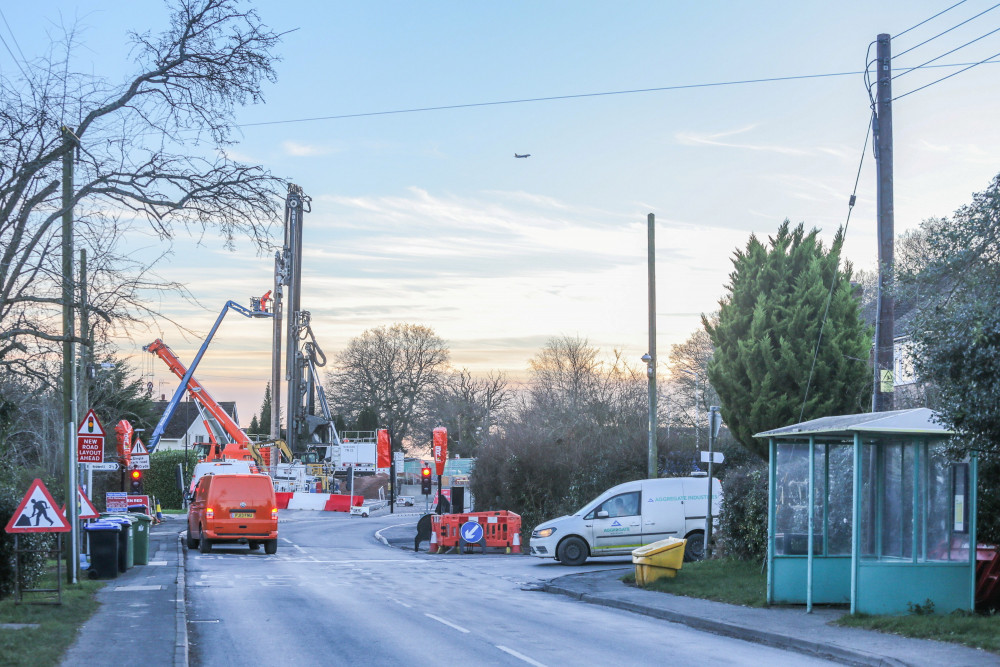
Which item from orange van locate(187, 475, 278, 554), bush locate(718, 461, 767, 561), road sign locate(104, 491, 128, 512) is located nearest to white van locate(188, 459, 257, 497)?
road sign locate(104, 491, 128, 512)

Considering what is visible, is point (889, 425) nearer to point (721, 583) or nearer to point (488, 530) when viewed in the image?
point (721, 583)

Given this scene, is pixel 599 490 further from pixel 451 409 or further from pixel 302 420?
pixel 451 409

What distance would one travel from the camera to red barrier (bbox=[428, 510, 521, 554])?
3119cm

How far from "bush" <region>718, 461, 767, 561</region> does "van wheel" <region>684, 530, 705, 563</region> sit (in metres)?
3.62

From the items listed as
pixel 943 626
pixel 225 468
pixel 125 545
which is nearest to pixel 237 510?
pixel 125 545

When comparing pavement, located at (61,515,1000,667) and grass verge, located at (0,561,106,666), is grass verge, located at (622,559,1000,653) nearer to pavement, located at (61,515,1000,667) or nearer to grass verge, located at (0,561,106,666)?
pavement, located at (61,515,1000,667)

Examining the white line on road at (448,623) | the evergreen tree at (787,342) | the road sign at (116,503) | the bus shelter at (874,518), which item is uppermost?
the evergreen tree at (787,342)

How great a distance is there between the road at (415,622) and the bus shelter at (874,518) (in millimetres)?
2233

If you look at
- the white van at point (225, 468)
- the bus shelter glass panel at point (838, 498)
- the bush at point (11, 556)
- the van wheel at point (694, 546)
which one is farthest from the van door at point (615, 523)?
the white van at point (225, 468)

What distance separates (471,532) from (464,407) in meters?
47.4

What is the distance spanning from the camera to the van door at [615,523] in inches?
1018

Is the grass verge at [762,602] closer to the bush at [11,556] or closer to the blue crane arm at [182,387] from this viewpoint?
the bush at [11,556]

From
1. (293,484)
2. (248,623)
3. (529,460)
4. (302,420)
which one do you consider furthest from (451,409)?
(248,623)

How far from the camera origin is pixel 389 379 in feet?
259
